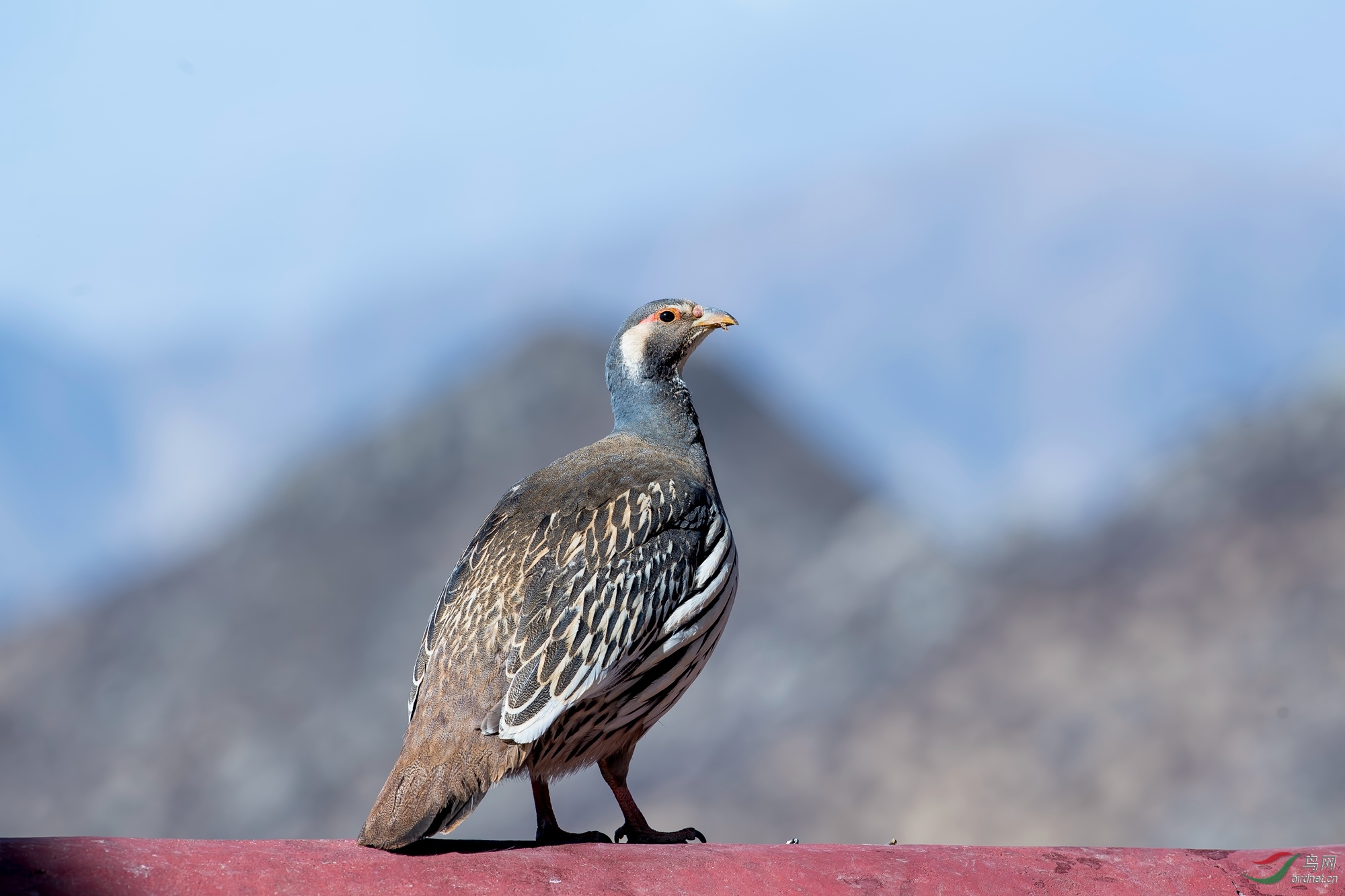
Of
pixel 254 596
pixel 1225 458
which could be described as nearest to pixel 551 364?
pixel 254 596

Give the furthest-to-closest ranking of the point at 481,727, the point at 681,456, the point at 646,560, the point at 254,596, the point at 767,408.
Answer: the point at 767,408 < the point at 254,596 < the point at 681,456 < the point at 646,560 < the point at 481,727

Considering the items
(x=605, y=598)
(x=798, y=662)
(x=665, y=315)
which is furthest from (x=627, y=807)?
(x=798, y=662)

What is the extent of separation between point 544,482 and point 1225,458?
22780mm

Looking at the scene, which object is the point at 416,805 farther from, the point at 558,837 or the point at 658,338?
the point at 658,338

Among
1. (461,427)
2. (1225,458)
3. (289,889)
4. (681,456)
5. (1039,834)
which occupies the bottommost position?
(289,889)

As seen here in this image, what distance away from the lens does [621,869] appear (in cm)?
414

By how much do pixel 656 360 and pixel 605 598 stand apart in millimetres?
2381

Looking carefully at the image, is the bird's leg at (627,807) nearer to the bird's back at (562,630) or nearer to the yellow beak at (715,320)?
the bird's back at (562,630)

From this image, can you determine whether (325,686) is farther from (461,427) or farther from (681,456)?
(681,456)

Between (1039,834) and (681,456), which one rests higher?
(1039,834)

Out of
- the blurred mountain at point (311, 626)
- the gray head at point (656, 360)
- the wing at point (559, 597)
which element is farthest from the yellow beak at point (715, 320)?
the blurred mountain at point (311, 626)

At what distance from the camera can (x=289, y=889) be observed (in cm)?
373

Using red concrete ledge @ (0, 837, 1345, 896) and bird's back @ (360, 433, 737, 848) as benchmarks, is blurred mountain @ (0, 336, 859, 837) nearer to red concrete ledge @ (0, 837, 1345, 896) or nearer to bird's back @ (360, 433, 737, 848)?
bird's back @ (360, 433, 737, 848)

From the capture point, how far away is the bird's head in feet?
25.4
